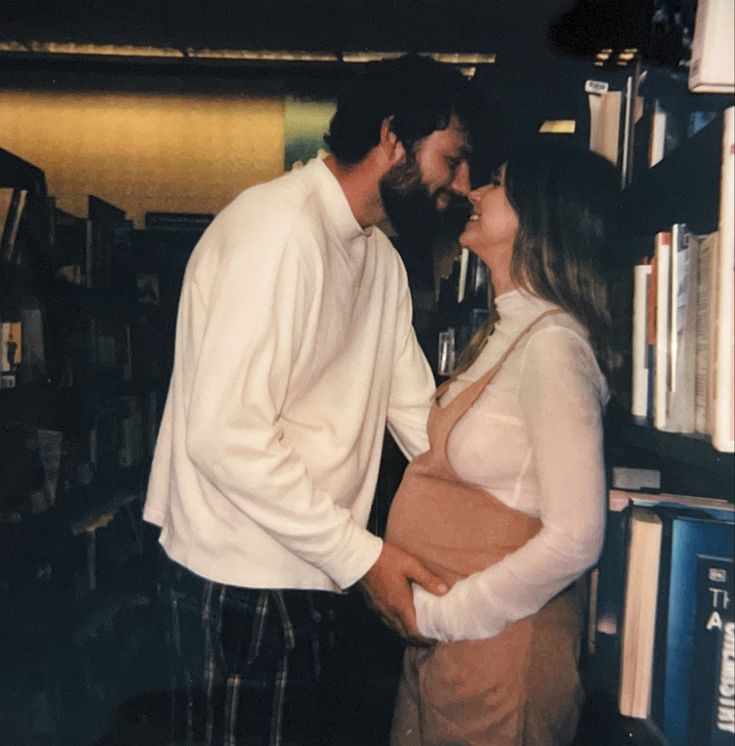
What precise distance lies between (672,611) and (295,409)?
0.65m

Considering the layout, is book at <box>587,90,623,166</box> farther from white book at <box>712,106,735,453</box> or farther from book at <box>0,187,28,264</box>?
book at <box>0,187,28,264</box>

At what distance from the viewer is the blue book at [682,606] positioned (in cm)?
94

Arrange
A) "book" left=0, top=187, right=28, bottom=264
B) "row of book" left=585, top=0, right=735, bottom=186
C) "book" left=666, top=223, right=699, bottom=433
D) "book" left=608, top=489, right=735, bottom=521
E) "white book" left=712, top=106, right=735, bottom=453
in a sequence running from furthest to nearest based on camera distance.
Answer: "book" left=0, top=187, right=28, bottom=264
"row of book" left=585, top=0, right=735, bottom=186
"book" left=608, top=489, right=735, bottom=521
"book" left=666, top=223, right=699, bottom=433
"white book" left=712, top=106, right=735, bottom=453

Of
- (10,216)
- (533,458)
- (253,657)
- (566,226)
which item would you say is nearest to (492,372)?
(533,458)

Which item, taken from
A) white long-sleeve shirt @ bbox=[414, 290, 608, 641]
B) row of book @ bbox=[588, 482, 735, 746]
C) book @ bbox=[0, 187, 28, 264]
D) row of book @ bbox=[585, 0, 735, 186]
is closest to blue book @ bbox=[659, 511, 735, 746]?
row of book @ bbox=[588, 482, 735, 746]

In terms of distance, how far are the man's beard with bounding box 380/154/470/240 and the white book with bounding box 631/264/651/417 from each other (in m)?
0.31

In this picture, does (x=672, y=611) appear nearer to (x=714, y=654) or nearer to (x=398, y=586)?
(x=714, y=654)

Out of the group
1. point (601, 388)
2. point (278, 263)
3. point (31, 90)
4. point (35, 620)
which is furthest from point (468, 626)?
point (31, 90)

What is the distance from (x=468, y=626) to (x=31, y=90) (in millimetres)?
1224

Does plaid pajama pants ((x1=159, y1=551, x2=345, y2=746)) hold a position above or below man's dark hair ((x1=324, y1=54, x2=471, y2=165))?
below

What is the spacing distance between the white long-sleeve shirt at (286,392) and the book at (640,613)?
0.39 m

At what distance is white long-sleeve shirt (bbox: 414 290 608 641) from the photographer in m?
1.08

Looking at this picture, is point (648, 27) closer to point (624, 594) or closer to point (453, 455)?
point (453, 455)

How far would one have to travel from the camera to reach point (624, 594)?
3.43ft
